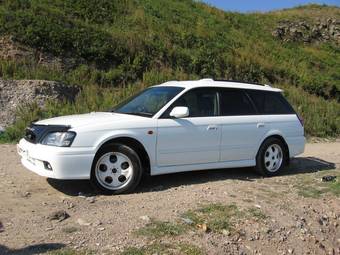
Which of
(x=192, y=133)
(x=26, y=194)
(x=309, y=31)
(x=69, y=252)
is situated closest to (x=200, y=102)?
(x=192, y=133)

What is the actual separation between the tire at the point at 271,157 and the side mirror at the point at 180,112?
1785 mm

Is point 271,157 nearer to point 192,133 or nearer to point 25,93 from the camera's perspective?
point 192,133

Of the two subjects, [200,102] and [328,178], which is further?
[328,178]

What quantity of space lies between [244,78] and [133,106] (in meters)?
14.5

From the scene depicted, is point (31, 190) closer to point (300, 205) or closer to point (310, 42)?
point (300, 205)

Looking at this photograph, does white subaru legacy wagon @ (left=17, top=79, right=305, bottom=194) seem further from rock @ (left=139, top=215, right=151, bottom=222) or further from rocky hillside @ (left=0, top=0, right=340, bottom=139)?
rocky hillside @ (left=0, top=0, right=340, bottom=139)

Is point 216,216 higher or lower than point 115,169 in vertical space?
lower

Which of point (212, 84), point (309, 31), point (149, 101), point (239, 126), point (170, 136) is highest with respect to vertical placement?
point (309, 31)

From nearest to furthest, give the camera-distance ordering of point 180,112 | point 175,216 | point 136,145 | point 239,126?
point 175,216
point 136,145
point 180,112
point 239,126

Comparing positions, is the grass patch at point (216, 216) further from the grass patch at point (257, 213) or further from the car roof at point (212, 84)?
the car roof at point (212, 84)

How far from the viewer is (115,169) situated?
745 cm

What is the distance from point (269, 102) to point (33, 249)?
5319 mm

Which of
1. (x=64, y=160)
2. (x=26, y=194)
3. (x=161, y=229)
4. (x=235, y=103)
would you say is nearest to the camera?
(x=161, y=229)

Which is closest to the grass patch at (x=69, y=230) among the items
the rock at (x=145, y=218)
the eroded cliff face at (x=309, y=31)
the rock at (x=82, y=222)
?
the rock at (x=82, y=222)
